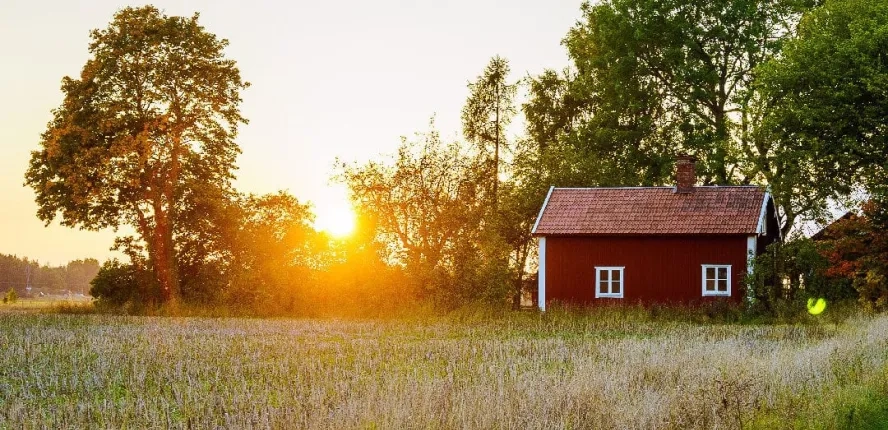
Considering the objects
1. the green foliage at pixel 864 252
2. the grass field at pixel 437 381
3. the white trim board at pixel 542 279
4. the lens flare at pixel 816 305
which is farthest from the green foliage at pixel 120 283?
the green foliage at pixel 864 252

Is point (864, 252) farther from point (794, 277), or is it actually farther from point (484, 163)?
point (484, 163)

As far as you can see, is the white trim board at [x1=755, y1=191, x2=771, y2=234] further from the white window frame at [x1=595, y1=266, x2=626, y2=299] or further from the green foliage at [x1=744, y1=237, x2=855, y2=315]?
the white window frame at [x1=595, y1=266, x2=626, y2=299]

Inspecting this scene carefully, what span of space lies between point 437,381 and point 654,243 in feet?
95.6

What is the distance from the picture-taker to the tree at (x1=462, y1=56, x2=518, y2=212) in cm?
5950

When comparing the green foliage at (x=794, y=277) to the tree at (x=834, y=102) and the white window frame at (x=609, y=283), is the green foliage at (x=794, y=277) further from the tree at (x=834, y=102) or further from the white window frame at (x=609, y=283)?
the white window frame at (x=609, y=283)

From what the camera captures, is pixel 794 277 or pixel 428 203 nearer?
pixel 794 277

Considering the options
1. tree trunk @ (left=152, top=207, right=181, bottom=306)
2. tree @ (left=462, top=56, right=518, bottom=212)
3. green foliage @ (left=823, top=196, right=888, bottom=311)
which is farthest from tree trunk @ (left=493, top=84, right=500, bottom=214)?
green foliage @ (left=823, top=196, right=888, bottom=311)

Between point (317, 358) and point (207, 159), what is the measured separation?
96.6 feet

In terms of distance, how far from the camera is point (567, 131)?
198 ft

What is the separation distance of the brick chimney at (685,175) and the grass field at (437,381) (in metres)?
18.9

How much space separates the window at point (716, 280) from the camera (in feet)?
128

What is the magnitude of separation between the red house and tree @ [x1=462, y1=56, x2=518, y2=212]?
17118 millimetres

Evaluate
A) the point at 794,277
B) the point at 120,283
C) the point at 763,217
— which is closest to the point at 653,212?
the point at 763,217

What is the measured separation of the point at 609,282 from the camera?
40.9 m
